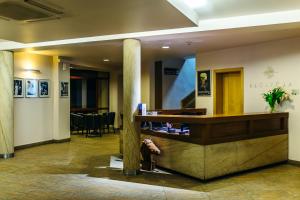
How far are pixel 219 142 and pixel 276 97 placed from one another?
1.94 m

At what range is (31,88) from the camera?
782 cm

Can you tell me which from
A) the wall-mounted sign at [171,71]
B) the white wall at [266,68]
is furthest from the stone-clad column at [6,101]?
the wall-mounted sign at [171,71]

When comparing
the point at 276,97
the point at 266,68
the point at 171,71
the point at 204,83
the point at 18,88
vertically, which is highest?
the point at 171,71

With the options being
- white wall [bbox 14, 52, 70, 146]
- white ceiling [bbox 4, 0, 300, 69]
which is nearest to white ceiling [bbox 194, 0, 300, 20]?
white ceiling [bbox 4, 0, 300, 69]

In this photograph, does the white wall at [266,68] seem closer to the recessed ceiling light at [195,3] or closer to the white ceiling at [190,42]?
the white ceiling at [190,42]

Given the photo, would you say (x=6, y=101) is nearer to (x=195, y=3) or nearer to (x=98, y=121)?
(x=98, y=121)

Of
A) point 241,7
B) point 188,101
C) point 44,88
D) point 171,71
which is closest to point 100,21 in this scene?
point 241,7

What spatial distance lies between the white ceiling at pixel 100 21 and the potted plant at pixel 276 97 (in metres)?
2.69

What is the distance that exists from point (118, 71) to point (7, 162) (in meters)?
6.73

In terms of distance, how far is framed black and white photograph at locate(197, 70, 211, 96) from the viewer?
7.64m

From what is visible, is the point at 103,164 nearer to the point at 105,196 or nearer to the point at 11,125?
the point at 105,196

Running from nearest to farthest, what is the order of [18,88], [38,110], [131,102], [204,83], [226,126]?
[226,126]
[131,102]
[18,88]
[204,83]
[38,110]

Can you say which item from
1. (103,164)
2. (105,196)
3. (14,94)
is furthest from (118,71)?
(105,196)

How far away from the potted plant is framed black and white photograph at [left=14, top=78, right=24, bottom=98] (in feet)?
19.5
